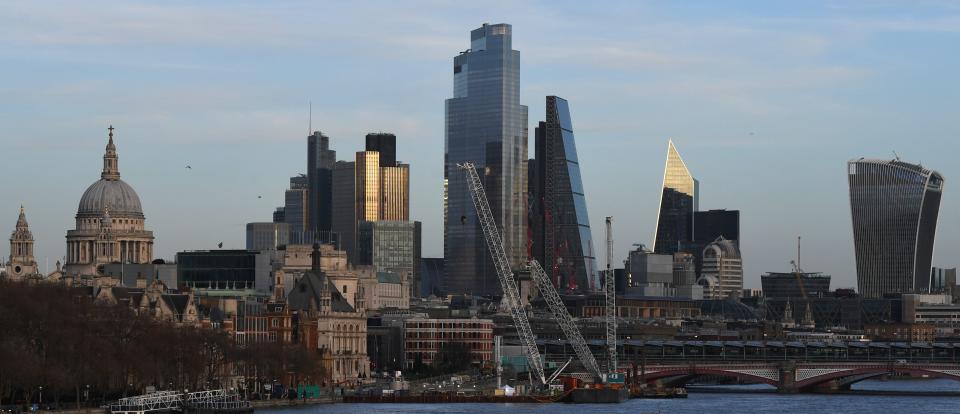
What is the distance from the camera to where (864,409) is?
601ft

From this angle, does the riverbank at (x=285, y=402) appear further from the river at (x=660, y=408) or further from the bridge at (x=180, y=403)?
the bridge at (x=180, y=403)

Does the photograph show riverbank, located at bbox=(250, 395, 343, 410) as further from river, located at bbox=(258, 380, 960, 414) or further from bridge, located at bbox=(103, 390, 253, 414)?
bridge, located at bbox=(103, 390, 253, 414)

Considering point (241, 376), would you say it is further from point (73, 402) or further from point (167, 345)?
point (73, 402)

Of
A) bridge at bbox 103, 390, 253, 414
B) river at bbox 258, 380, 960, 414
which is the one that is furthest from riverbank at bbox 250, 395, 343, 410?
bridge at bbox 103, 390, 253, 414

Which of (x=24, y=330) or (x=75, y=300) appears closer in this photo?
(x=24, y=330)

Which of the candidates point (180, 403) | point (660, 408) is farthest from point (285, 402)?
point (660, 408)

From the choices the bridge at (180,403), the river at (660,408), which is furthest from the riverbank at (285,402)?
the bridge at (180,403)

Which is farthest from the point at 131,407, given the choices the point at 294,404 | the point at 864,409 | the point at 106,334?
the point at 864,409

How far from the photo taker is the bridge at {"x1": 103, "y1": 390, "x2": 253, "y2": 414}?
150 meters

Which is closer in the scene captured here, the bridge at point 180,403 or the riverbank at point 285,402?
the bridge at point 180,403

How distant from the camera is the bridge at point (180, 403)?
15038cm

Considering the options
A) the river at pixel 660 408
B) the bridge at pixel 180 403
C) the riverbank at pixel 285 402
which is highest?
the bridge at pixel 180 403

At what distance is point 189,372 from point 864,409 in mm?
52771

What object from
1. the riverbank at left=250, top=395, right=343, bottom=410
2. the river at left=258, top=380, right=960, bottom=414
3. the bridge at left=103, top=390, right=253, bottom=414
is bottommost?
the river at left=258, top=380, right=960, bottom=414
